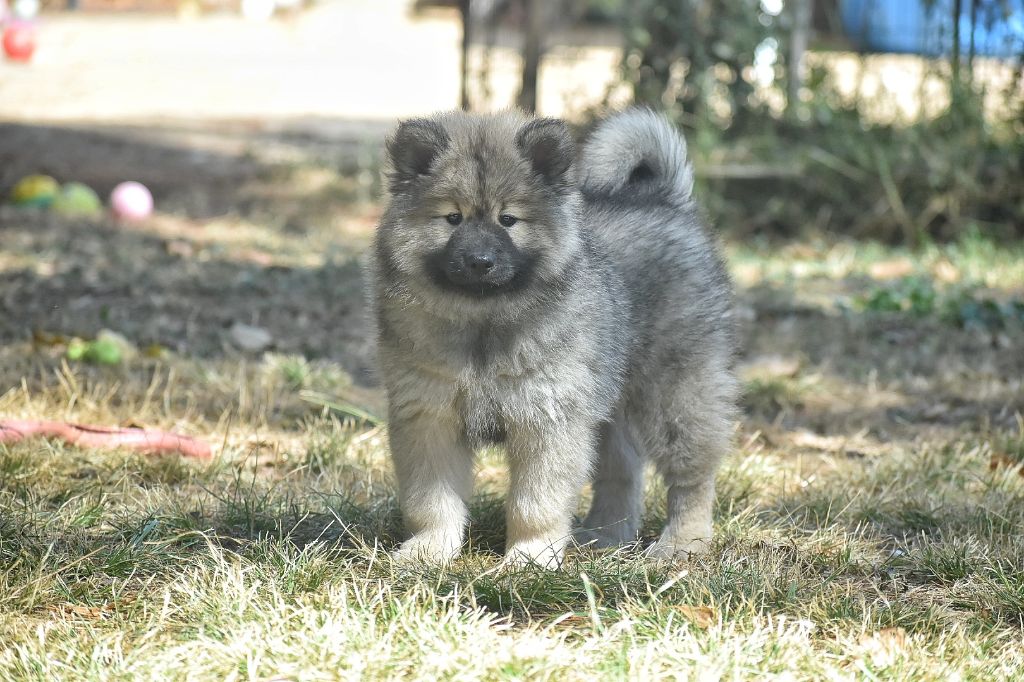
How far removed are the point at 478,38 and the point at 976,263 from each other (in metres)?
5.70

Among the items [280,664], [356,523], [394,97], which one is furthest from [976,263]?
[394,97]

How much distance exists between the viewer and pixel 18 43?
17.2 m

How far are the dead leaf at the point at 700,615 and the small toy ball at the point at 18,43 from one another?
1655 cm

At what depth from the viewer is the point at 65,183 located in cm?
980

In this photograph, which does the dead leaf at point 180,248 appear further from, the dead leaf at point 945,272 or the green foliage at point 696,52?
the dead leaf at point 945,272

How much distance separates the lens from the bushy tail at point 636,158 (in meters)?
4.19

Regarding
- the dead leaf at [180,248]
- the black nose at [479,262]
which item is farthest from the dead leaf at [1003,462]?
the dead leaf at [180,248]

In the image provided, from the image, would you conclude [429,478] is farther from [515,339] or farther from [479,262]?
[479,262]

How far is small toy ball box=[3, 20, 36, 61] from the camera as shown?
17141 mm

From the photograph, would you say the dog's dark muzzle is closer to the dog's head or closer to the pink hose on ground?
the dog's head

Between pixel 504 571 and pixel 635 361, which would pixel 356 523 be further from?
pixel 635 361

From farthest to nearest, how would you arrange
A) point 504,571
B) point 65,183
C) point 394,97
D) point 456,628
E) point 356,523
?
point 394,97
point 65,183
point 356,523
point 504,571
point 456,628

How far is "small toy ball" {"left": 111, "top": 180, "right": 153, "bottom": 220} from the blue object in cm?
565

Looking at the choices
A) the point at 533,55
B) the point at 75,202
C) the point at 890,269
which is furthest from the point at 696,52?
the point at 75,202
